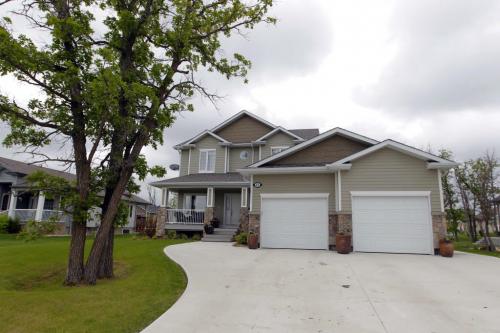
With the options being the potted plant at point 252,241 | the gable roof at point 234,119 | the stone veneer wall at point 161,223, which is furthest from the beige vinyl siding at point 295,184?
the gable roof at point 234,119

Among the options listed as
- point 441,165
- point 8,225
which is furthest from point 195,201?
point 441,165

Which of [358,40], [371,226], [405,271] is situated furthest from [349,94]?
[405,271]

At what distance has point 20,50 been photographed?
618 cm

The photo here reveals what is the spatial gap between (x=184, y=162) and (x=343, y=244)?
43.1ft

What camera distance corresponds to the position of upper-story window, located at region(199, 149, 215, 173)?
784 inches

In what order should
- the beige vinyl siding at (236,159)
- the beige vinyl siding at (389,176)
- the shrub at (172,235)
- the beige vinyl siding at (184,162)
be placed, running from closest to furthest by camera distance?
1. the beige vinyl siding at (389,176)
2. the shrub at (172,235)
3. the beige vinyl siding at (236,159)
4. the beige vinyl siding at (184,162)

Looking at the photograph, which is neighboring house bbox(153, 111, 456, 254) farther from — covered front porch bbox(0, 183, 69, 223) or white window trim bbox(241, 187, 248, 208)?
covered front porch bbox(0, 183, 69, 223)

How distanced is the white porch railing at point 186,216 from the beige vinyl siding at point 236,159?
3.69 metres

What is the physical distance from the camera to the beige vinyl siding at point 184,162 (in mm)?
20375

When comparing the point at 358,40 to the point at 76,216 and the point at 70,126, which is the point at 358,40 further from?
the point at 76,216

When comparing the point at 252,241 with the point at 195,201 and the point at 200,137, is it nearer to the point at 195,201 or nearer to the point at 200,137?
the point at 195,201

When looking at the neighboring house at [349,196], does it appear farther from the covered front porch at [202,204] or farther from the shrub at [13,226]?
the shrub at [13,226]

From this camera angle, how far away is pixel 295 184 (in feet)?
42.5

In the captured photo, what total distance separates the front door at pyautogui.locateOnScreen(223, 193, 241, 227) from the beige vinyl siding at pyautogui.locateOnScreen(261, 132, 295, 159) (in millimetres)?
3507
